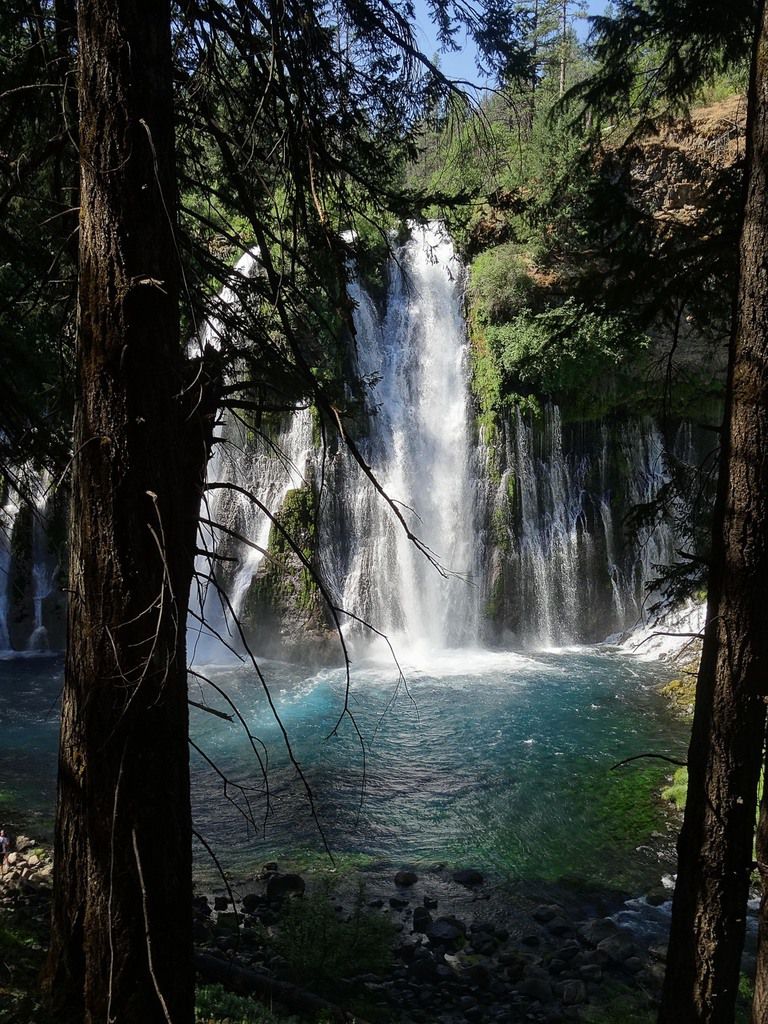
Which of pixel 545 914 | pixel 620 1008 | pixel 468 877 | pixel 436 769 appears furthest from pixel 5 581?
pixel 620 1008

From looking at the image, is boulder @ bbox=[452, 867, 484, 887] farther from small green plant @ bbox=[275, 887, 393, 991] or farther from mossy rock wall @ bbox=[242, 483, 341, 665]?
mossy rock wall @ bbox=[242, 483, 341, 665]

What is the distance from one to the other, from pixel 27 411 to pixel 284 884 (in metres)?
5.10

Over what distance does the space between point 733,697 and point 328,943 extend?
13.2 feet

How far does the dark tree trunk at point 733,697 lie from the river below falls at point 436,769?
2.47m

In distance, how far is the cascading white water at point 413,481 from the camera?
710 inches

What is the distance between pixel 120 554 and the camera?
8.97 ft

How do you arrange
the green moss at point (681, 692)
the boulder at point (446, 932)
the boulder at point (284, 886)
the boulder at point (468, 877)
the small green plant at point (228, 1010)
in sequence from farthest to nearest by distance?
1. the green moss at point (681, 692)
2. the boulder at point (468, 877)
3. the boulder at point (284, 886)
4. the boulder at point (446, 932)
5. the small green plant at point (228, 1010)

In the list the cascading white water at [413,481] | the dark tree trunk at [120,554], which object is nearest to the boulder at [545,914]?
the dark tree trunk at [120,554]

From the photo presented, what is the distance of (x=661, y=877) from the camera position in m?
7.96

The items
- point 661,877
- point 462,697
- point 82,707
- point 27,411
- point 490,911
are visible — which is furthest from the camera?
point 462,697

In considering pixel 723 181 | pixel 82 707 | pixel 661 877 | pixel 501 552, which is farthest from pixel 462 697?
pixel 82 707

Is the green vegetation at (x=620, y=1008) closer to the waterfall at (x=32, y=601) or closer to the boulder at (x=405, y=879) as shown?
the boulder at (x=405, y=879)

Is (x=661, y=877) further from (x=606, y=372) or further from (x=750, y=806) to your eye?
(x=606, y=372)

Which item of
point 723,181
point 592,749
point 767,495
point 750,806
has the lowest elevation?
point 592,749
